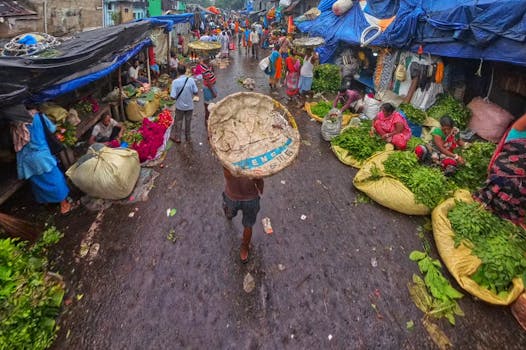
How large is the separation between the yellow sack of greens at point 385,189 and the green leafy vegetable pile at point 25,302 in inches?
189

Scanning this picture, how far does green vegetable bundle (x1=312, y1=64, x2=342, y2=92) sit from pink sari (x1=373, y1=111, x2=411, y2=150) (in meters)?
5.04

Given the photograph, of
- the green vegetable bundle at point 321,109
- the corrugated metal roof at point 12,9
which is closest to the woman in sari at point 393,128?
the green vegetable bundle at point 321,109

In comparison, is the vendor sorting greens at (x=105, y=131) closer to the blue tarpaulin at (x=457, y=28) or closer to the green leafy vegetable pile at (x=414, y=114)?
the green leafy vegetable pile at (x=414, y=114)

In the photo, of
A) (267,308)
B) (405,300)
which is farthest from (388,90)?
(267,308)

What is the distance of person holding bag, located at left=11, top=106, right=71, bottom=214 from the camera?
12.2 ft

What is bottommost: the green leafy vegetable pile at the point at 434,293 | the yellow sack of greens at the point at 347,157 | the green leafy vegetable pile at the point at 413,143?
the green leafy vegetable pile at the point at 434,293

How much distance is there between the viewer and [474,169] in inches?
196

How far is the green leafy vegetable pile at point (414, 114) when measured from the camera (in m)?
7.00

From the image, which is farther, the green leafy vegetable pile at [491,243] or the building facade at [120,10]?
the building facade at [120,10]

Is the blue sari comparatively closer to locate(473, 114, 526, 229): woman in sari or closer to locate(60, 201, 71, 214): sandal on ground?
locate(60, 201, 71, 214): sandal on ground

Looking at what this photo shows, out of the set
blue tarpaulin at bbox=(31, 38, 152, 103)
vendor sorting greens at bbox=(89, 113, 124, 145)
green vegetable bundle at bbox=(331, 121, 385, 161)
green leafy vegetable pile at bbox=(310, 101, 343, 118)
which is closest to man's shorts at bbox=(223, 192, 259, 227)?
blue tarpaulin at bbox=(31, 38, 152, 103)

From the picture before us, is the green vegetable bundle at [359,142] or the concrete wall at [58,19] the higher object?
the concrete wall at [58,19]

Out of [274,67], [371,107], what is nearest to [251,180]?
[371,107]

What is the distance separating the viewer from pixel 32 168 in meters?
3.91
